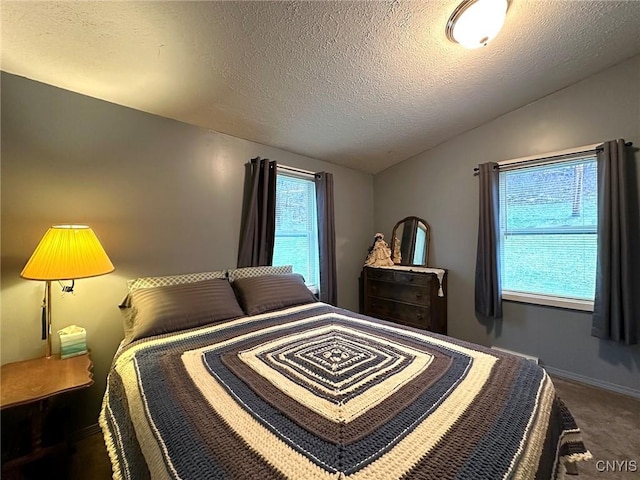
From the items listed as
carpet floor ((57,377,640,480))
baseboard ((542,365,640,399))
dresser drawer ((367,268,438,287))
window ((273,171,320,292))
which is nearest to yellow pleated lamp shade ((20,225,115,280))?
carpet floor ((57,377,640,480))

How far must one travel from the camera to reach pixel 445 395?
101 cm

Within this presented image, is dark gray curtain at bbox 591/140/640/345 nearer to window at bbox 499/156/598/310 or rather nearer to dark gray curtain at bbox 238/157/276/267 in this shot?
window at bbox 499/156/598/310

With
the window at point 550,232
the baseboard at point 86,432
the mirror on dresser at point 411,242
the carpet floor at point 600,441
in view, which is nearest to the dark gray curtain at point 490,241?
the window at point 550,232

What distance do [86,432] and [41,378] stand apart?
676 mm

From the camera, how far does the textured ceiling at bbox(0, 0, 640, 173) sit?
136 centimetres

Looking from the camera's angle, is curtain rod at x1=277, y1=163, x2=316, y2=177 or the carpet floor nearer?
the carpet floor

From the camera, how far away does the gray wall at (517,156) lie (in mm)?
2209

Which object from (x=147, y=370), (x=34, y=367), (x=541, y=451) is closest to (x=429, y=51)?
(x=541, y=451)

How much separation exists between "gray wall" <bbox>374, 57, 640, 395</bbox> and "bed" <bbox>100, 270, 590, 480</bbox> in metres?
1.72

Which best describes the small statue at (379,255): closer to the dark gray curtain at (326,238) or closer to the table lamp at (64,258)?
the dark gray curtain at (326,238)

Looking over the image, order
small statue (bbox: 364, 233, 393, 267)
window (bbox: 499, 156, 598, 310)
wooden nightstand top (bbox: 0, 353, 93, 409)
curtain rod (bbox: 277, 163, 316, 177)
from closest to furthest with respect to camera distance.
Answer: wooden nightstand top (bbox: 0, 353, 93, 409) → window (bbox: 499, 156, 598, 310) → curtain rod (bbox: 277, 163, 316, 177) → small statue (bbox: 364, 233, 393, 267)

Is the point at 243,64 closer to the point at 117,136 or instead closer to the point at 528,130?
the point at 117,136

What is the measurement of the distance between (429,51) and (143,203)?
222cm
